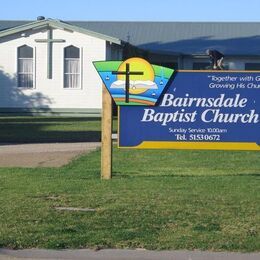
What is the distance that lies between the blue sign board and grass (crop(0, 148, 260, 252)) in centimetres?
67

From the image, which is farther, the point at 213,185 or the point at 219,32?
the point at 219,32

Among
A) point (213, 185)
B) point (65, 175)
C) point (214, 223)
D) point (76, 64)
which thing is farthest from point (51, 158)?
point (76, 64)

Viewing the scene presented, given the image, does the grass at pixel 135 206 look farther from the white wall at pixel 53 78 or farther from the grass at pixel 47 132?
the white wall at pixel 53 78

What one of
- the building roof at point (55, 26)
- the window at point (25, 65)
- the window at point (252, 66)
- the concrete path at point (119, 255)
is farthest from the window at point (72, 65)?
the concrete path at point (119, 255)

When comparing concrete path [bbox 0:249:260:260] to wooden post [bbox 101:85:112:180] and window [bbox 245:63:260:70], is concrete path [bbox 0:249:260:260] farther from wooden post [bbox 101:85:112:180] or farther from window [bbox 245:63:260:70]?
window [bbox 245:63:260:70]

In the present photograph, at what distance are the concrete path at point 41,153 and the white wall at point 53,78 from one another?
15.8 metres

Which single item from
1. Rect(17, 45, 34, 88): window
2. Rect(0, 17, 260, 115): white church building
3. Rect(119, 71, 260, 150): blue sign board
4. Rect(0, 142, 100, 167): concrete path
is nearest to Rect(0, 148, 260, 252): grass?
Rect(119, 71, 260, 150): blue sign board

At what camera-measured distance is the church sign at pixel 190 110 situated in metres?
12.5

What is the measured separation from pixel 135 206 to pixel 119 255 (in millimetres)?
2429

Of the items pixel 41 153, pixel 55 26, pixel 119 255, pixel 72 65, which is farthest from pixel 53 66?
pixel 119 255

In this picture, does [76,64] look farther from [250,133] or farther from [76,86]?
[250,133]

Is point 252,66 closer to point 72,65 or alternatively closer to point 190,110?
point 72,65

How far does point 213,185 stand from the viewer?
11.8m

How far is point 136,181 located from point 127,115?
122cm
